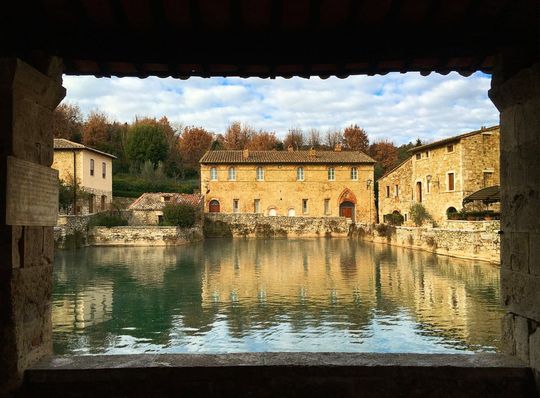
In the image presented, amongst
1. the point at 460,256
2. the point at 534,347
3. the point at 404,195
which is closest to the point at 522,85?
the point at 534,347

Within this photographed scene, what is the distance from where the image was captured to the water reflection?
8.32 metres

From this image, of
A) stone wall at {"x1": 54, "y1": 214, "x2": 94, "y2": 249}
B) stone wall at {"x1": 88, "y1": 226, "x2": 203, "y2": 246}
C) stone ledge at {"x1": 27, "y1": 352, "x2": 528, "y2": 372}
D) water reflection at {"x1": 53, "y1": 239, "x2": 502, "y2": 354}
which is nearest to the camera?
stone ledge at {"x1": 27, "y1": 352, "x2": 528, "y2": 372}

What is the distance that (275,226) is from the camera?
38781 mm

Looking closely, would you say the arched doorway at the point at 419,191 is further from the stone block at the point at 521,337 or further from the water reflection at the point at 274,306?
the stone block at the point at 521,337

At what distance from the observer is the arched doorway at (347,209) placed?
4309 cm

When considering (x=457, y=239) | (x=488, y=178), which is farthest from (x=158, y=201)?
(x=488, y=178)

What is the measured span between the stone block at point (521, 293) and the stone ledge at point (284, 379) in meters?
0.41

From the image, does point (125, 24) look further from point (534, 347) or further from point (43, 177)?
point (534, 347)

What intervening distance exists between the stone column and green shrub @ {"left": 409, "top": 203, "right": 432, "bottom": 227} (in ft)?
96.3

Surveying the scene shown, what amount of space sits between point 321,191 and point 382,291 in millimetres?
29657

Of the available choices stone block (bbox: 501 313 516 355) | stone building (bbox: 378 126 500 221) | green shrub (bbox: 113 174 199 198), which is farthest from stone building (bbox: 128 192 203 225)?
stone block (bbox: 501 313 516 355)

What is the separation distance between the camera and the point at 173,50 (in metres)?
3.61

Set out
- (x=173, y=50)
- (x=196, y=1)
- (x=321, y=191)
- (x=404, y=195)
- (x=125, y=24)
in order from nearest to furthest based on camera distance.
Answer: (x=196, y=1) → (x=125, y=24) → (x=173, y=50) → (x=404, y=195) → (x=321, y=191)

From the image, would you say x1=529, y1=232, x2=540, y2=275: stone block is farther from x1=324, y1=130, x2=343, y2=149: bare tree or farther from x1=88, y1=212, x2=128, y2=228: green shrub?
x1=324, y1=130, x2=343, y2=149: bare tree
